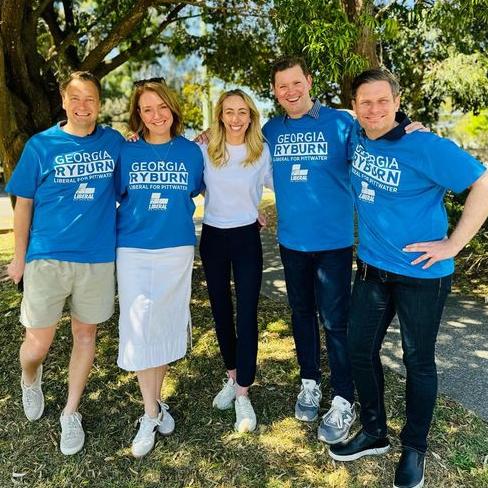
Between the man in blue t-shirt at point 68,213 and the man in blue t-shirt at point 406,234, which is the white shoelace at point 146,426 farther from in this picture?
the man in blue t-shirt at point 406,234

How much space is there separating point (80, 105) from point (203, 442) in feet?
6.97

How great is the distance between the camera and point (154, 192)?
297cm

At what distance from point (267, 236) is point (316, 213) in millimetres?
6481

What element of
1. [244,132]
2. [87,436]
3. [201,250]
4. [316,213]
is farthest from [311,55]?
[87,436]

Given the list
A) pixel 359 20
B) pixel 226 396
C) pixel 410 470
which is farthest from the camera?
pixel 359 20

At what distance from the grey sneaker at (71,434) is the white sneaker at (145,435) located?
0.34m

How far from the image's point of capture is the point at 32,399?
345 cm

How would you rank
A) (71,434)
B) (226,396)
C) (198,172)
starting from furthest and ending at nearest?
1. (226,396)
2. (71,434)
3. (198,172)

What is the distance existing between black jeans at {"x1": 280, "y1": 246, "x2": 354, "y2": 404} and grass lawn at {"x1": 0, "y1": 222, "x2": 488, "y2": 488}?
0.46 meters

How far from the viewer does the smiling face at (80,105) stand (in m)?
2.93

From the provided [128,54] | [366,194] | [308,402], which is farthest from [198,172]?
[128,54]

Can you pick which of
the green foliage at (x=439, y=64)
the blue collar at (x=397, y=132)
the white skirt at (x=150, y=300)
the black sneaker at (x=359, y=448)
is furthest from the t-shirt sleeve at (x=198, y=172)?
the green foliage at (x=439, y=64)

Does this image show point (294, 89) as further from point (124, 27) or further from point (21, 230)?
point (124, 27)

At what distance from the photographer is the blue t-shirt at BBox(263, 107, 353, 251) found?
3.03 meters
